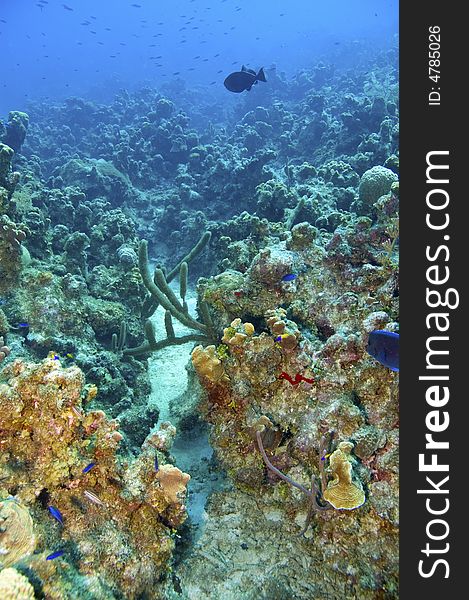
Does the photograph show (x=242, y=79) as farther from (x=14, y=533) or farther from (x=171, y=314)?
(x=14, y=533)

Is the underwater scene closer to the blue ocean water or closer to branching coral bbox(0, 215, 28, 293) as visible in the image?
branching coral bbox(0, 215, 28, 293)

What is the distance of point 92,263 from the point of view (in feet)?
25.1

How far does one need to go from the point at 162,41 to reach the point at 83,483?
4125 inches

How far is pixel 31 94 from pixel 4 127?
129 ft

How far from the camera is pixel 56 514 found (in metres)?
2.43

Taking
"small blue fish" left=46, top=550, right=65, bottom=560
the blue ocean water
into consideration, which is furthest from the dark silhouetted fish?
the blue ocean water

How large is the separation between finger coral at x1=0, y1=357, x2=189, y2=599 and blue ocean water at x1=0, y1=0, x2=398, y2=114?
34584mm

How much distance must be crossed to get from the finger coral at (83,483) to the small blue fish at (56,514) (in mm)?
34

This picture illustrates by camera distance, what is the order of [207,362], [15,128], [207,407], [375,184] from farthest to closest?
[15,128] < [375,184] < [207,407] < [207,362]

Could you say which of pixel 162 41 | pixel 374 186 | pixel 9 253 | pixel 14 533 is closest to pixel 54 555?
pixel 14 533

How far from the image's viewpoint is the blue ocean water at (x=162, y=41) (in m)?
43.8

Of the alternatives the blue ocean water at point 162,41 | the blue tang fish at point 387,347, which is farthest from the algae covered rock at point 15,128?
the blue ocean water at point 162,41

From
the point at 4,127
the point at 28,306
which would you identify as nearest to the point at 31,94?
the point at 4,127

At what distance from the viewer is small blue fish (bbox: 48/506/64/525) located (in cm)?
243
